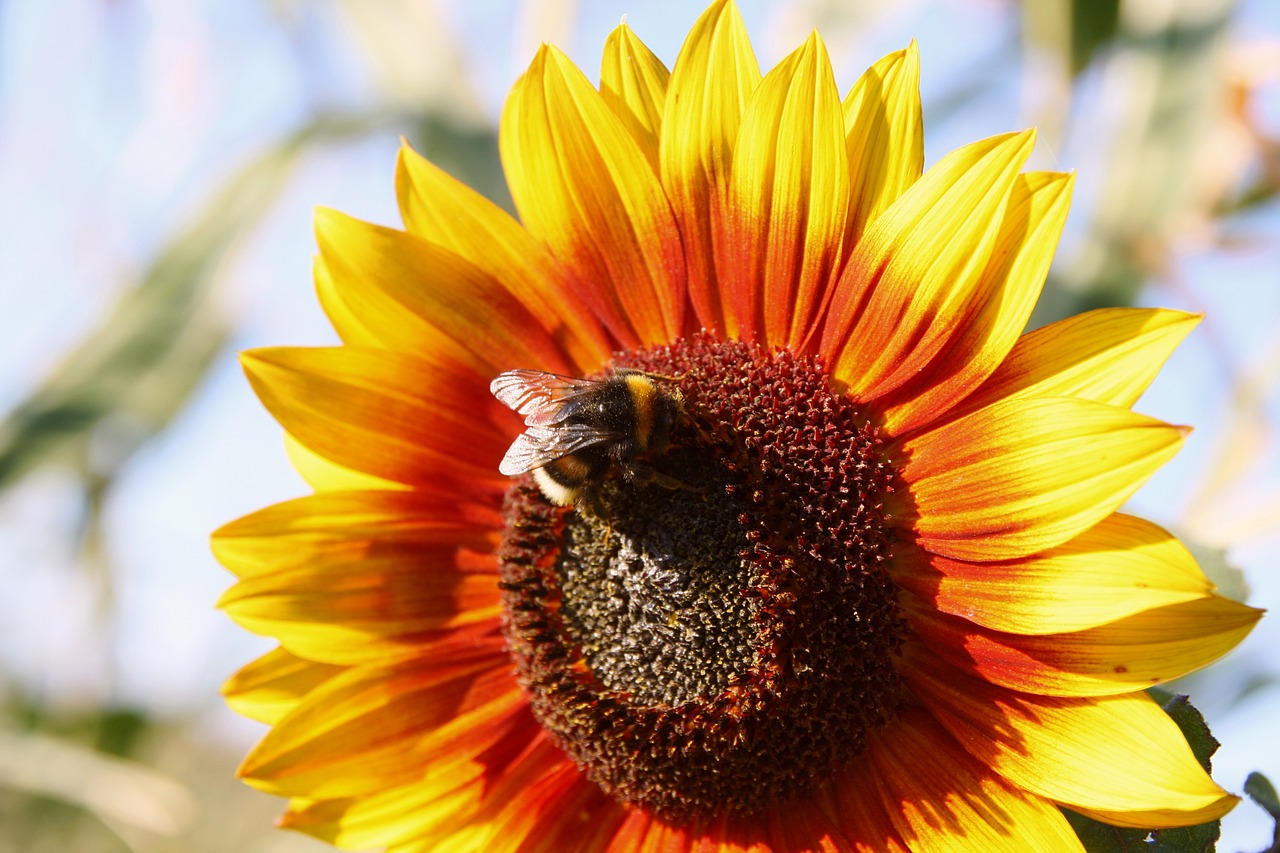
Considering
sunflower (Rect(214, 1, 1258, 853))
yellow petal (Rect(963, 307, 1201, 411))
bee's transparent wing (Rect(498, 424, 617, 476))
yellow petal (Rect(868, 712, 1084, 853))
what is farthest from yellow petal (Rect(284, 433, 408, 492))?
yellow petal (Rect(963, 307, 1201, 411))

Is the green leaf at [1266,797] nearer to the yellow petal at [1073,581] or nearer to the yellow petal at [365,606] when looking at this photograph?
the yellow petal at [1073,581]

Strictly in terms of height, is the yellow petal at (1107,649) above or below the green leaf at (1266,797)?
above

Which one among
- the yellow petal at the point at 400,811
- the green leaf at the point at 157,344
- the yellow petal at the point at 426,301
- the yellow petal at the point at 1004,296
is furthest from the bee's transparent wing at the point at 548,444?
the green leaf at the point at 157,344

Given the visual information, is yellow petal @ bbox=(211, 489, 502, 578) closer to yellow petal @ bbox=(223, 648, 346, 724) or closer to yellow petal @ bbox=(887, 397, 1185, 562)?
yellow petal @ bbox=(223, 648, 346, 724)

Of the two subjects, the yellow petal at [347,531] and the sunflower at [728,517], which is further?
the yellow petal at [347,531]

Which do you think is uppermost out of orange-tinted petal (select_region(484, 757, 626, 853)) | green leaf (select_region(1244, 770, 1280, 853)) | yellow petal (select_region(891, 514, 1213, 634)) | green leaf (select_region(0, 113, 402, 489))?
green leaf (select_region(0, 113, 402, 489))

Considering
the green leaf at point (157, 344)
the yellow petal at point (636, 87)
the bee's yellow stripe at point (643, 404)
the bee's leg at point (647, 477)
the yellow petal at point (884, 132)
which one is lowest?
the bee's leg at point (647, 477)

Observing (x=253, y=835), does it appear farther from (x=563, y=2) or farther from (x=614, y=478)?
(x=614, y=478)

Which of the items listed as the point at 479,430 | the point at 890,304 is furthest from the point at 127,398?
the point at 890,304
